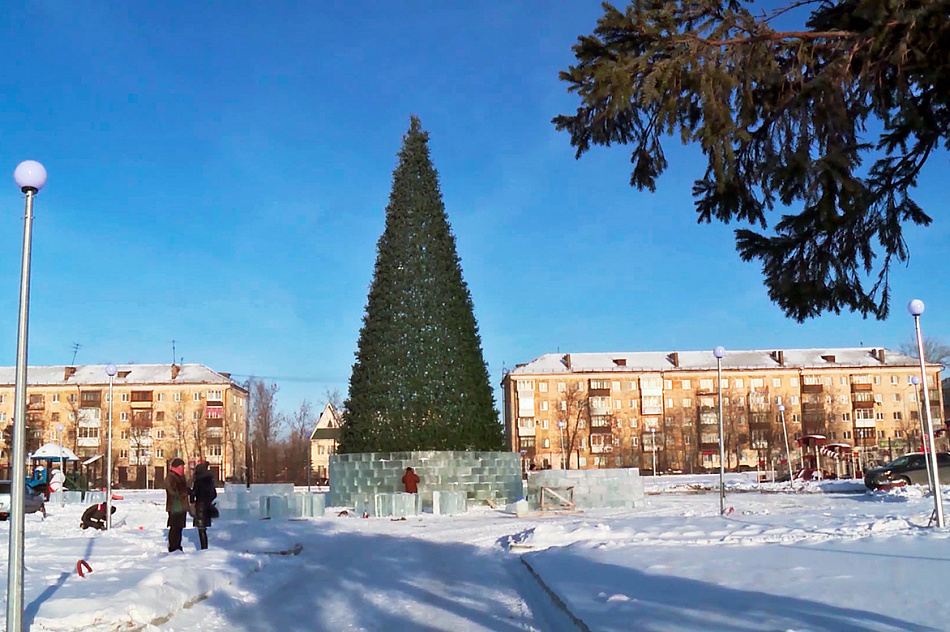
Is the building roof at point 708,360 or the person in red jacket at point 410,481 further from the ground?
the building roof at point 708,360

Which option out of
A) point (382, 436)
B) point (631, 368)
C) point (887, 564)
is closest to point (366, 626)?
point (887, 564)

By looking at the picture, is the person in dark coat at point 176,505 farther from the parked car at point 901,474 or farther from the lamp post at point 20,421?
the parked car at point 901,474

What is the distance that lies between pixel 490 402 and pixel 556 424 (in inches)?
2827

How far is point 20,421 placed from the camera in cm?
841

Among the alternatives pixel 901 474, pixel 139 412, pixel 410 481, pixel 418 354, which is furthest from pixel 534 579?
pixel 139 412

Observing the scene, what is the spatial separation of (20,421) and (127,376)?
101 meters

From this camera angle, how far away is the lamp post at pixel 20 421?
26.2ft

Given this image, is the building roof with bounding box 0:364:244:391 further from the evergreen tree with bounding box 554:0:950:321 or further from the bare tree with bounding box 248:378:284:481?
the evergreen tree with bounding box 554:0:950:321

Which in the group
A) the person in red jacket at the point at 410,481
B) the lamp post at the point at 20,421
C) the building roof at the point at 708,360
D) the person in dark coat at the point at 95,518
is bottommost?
the person in dark coat at the point at 95,518

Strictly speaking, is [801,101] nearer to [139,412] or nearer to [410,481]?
[410,481]

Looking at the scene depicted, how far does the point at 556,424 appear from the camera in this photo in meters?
101

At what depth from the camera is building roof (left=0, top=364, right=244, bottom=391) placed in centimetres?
10075

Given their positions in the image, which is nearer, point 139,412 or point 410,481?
point 410,481

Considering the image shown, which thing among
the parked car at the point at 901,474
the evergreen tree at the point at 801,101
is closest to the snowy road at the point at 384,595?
the evergreen tree at the point at 801,101
